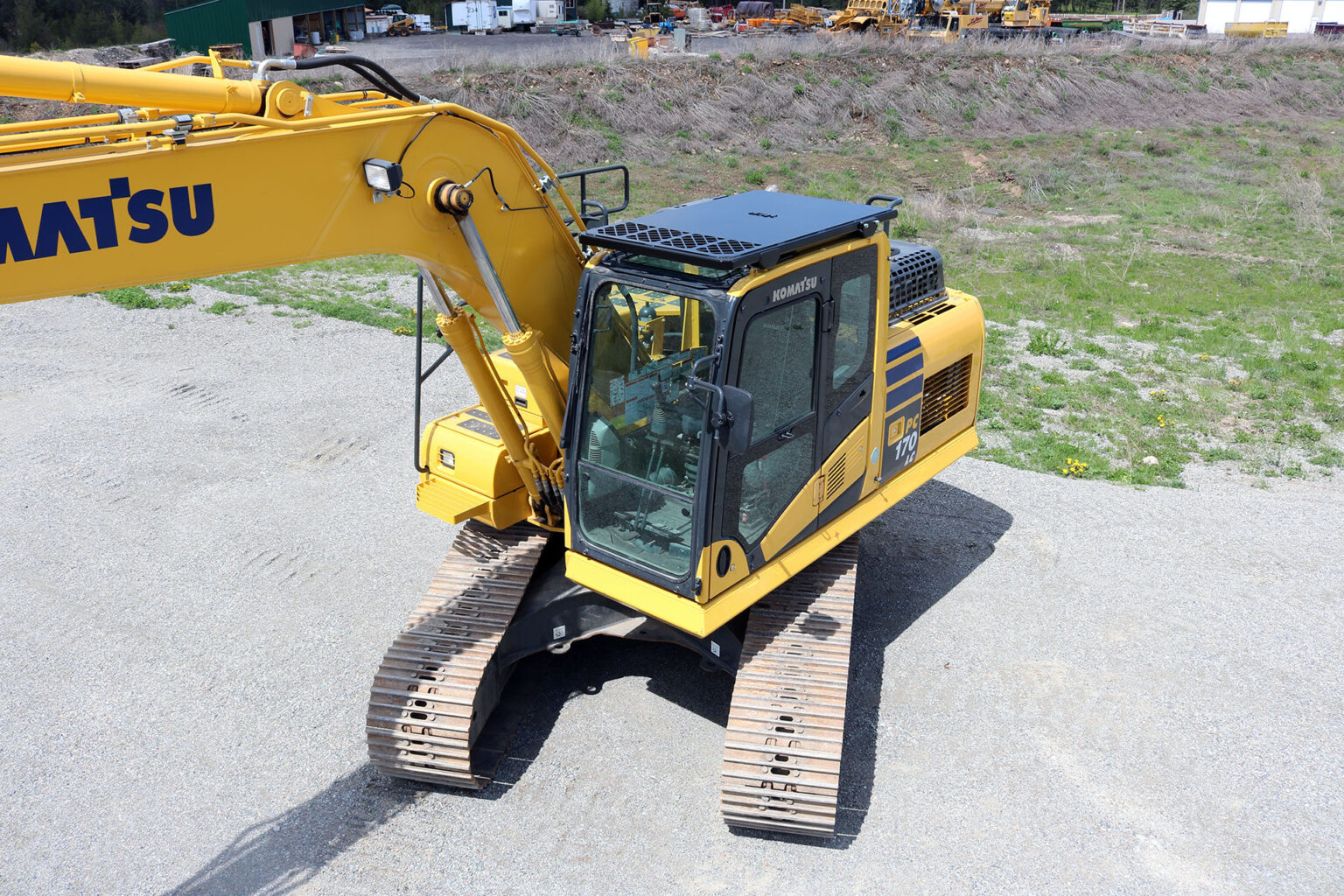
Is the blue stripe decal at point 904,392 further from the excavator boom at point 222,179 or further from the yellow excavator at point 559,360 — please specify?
the excavator boom at point 222,179

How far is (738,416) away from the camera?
4.64 metres

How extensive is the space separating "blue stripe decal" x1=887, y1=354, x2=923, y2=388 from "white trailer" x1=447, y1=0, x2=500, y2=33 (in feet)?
146

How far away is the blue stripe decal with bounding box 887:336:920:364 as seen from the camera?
6.53 metres

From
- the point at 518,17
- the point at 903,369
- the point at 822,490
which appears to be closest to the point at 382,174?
the point at 822,490

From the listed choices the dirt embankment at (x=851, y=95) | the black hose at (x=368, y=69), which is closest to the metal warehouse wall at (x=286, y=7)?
the dirt embankment at (x=851, y=95)

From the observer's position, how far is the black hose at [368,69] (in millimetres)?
4180

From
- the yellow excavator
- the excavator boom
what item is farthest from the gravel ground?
the excavator boom

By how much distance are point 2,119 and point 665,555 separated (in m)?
24.5

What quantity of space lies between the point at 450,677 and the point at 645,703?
51.9 inches

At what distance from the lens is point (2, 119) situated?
22766mm

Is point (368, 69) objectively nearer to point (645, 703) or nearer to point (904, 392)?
point (904, 392)

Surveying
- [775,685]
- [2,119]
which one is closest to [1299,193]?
[775,685]

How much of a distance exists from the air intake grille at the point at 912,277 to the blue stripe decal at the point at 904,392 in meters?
0.60

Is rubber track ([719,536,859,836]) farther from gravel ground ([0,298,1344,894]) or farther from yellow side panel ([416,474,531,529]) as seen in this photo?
yellow side panel ([416,474,531,529])
